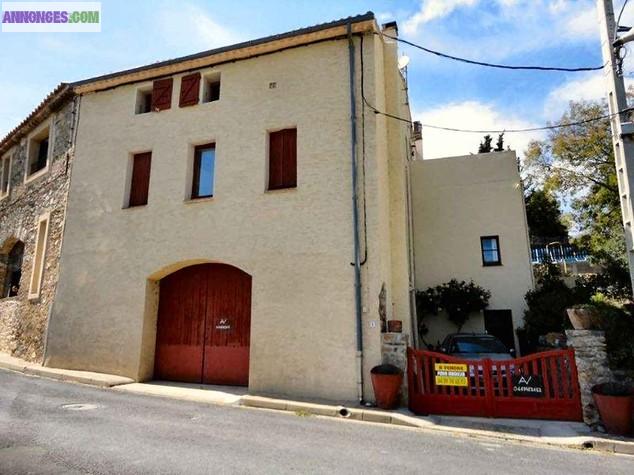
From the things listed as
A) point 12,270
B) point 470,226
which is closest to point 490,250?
point 470,226

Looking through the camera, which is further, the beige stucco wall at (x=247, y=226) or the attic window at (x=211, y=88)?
the attic window at (x=211, y=88)

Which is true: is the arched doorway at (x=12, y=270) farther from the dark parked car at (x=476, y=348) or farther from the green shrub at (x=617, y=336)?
the green shrub at (x=617, y=336)

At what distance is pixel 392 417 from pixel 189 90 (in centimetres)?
961

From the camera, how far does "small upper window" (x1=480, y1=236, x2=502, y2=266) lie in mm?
15492

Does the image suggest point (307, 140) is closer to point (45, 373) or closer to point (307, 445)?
point (307, 445)

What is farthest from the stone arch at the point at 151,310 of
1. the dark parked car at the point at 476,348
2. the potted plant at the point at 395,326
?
the dark parked car at the point at 476,348

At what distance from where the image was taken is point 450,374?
753 centimetres

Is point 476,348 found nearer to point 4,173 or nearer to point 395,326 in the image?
point 395,326

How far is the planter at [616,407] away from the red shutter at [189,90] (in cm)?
1092

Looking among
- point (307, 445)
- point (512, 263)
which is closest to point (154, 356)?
point (307, 445)

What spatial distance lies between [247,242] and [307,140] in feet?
9.17

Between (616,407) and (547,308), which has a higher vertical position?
(547,308)

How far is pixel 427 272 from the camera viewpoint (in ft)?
52.4

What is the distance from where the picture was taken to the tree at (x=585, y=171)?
16.8 m
